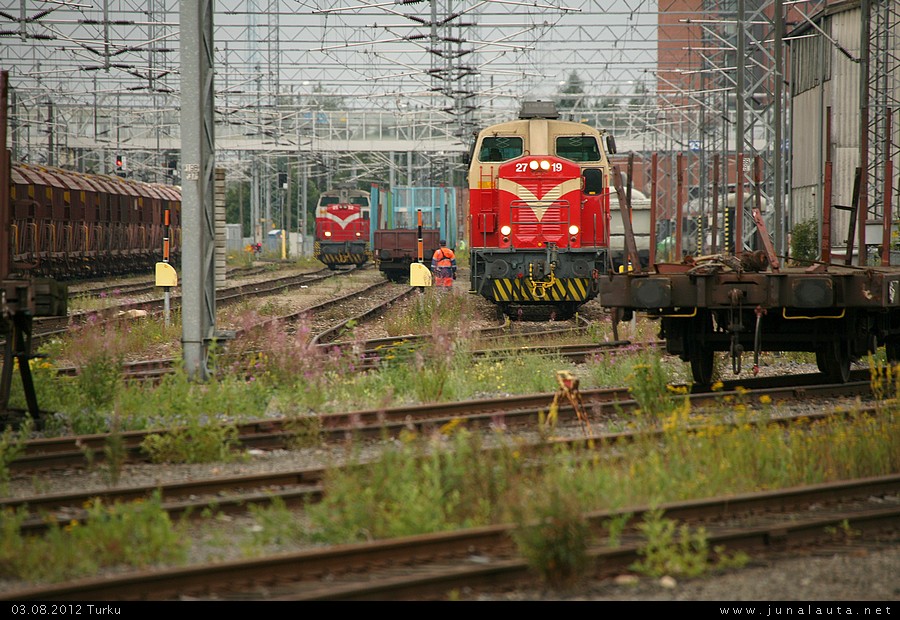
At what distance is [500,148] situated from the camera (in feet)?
59.3

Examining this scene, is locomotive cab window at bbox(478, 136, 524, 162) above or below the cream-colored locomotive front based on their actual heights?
above

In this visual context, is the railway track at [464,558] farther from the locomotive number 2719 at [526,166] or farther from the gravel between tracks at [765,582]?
the locomotive number 2719 at [526,166]

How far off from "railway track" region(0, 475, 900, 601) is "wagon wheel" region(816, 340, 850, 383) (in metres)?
4.48

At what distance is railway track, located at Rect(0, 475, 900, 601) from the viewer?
194 inches

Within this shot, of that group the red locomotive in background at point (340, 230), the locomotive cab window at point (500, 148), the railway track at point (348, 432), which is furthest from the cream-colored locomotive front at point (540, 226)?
the red locomotive in background at point (340, 230)

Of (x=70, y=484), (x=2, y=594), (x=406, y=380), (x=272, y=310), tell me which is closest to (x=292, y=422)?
(x=70, y=484)

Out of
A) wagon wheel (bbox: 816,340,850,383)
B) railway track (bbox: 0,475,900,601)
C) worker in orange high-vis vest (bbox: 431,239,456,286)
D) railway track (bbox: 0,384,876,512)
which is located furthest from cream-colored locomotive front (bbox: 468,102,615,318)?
railway track (bbox: 0,475,900,601)

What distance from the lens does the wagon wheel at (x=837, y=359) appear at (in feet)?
35.3

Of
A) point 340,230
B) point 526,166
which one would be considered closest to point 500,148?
point 526,166

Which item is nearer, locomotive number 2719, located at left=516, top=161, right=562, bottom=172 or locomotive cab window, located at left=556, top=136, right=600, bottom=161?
locomotive number 2719, located at left=516, top=161, right=562, bottom=172

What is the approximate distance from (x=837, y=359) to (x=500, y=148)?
8574mm

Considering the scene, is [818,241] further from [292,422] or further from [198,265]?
[292,422]

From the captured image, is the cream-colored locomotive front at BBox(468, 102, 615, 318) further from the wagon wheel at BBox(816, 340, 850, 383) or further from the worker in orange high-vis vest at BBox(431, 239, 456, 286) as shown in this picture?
the wagon wheel at BBox(816, 340, 850, 383)

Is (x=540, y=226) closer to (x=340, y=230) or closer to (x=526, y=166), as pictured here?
(x=526, y=166)
